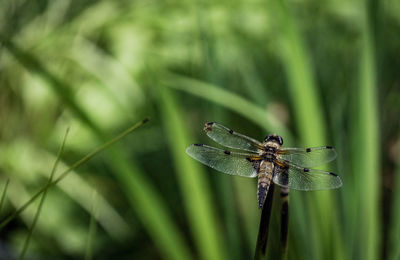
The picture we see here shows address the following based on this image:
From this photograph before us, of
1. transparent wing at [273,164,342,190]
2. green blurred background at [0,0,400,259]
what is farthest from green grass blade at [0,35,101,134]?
transparent wing at [273,164,342,190]

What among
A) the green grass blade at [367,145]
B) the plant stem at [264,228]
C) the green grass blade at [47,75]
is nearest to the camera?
the plant stem at [264,228]

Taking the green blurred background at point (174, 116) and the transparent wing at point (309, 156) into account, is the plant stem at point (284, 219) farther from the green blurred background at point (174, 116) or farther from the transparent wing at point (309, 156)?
the green blurred background at point (174, 116)

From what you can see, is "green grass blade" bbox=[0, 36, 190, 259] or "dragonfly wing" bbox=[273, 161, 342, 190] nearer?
"dragonfly wing" bbox=[273, 161, 342, 190]

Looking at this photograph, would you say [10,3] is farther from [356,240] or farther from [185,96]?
[356,240]

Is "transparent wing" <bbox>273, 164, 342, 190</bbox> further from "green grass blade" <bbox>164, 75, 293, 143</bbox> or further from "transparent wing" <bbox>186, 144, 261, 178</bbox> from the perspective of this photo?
"green grass blade" <bbox>164, 75, 293, 143</bbox>

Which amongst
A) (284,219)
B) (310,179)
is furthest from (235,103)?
(284,219)

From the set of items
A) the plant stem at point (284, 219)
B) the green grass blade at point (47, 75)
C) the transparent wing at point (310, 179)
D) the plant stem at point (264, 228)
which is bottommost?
the plant stem at point (264, 228)

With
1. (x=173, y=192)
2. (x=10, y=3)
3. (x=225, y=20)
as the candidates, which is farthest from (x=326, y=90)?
(x=10, y=3)

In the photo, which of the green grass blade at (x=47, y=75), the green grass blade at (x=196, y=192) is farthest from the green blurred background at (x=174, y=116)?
the green grass blade at (x=47, y=75)
